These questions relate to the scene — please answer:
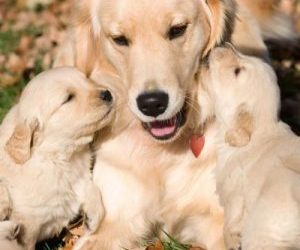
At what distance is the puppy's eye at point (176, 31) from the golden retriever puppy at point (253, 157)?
0.20 metres

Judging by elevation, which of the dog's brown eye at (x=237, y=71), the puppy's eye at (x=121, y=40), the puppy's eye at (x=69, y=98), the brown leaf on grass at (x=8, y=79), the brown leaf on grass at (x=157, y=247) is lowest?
the brown leaf on grass at (x=8, y=79)

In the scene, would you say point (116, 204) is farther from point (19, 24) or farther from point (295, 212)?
point (19, 24)

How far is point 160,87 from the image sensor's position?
175 inches

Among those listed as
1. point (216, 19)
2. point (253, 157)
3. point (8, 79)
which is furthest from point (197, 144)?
point (8, 79)

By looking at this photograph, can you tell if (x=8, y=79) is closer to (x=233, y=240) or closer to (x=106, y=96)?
(x=106, y=96)

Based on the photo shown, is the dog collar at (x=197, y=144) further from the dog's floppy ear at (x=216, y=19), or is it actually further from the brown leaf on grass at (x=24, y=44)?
the brown leaf on grass at (x=24, y=44)

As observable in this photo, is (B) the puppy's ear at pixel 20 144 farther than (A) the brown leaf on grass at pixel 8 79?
No

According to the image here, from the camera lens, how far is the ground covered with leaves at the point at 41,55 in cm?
600

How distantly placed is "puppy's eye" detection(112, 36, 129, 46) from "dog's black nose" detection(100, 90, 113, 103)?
27cm

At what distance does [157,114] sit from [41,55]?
9.47ft

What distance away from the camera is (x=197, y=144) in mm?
4895

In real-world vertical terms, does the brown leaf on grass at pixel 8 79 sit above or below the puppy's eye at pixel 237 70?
below

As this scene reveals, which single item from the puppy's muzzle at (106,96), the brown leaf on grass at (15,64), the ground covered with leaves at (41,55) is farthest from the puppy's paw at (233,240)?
the brown leaf on grass at (15,64)

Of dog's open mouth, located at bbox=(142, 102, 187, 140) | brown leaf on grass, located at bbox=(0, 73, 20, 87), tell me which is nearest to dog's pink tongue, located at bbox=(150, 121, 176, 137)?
dog's open mouth, located at bbox=(142, 102, 187, 140)
